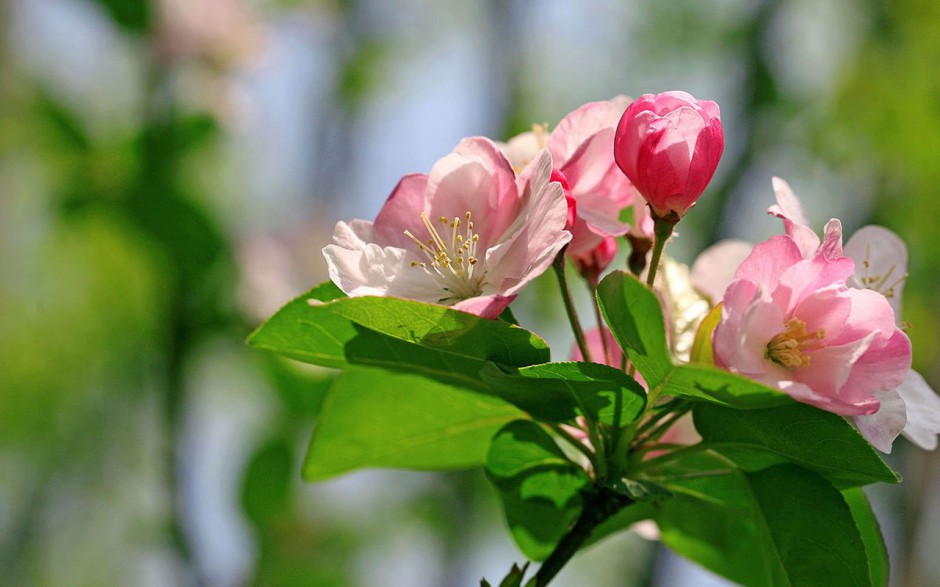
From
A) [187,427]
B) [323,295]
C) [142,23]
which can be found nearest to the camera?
[323,295]

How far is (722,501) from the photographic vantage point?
1210 millimetres

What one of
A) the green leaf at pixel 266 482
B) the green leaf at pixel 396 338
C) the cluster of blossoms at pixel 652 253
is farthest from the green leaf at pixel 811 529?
the green leaf at pixel 266 482

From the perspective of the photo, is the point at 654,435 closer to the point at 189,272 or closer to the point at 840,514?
the point at 840,514

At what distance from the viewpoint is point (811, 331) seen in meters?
0.97

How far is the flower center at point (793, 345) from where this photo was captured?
0.94 metres

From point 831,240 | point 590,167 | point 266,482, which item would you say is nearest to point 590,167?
point 590,167

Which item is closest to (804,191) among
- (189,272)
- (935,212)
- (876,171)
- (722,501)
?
(876,171)

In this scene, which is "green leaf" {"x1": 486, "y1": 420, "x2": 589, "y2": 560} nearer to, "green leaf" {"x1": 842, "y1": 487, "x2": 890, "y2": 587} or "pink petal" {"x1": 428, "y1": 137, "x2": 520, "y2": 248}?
"pink petal" {"x1": 428, "y1": 137, "x2": 520, "y2": 248}

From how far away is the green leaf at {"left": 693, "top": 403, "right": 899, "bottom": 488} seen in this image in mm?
896

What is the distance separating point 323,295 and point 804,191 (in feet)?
20.5

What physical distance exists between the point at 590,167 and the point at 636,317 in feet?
1.11

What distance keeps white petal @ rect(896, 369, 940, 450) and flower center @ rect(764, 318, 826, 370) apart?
0.16 m

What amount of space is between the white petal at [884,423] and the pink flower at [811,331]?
0.02m

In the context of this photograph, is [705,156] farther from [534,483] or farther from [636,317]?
[534,483]
